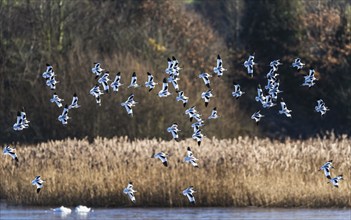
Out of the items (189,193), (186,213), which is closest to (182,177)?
(186,213)

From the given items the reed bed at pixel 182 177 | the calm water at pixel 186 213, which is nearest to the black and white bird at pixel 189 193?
the calm water at pixel 186 213

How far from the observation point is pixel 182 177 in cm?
3000

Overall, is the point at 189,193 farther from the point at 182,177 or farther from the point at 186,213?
the point at 182,177

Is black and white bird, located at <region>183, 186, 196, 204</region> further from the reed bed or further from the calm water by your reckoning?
the reed bed

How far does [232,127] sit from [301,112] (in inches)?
438

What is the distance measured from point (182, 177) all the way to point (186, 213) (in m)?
1.70

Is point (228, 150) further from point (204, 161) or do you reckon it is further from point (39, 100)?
point (39, 100)

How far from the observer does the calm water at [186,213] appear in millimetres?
27656

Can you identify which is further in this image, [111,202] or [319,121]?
[319,121]

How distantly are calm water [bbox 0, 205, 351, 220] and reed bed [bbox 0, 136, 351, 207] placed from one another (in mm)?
496

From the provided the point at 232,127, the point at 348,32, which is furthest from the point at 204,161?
the point at 348,32

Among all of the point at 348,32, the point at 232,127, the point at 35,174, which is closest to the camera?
the point at 35,174

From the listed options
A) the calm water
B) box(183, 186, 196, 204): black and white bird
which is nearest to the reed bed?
the calm water

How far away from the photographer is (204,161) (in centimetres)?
3084
